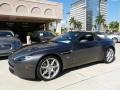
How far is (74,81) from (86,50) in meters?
1.36

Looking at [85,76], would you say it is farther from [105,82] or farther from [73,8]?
[73,8]

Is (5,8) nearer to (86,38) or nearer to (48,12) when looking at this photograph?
(48,12)

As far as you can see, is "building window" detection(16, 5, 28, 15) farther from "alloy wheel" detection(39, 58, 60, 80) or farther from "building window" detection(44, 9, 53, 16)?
"alloy wheel" detection(39, 58, 60, 80)

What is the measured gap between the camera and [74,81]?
4.48 metres

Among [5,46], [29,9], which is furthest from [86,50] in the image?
[29,9]

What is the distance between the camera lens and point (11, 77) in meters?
4.86

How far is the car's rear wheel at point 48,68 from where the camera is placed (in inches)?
174

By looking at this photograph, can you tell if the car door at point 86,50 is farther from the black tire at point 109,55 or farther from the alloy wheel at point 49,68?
the alloy wheel at point 49,68

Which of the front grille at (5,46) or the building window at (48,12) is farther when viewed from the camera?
the building window at (48,12)

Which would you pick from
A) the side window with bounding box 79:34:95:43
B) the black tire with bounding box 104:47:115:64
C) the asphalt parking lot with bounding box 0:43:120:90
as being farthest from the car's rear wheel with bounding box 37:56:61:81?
the black tire with bounding box 104:47:115:64

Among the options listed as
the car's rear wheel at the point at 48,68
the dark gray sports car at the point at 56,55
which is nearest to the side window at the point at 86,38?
the dark gray sports car at the point at 56,55

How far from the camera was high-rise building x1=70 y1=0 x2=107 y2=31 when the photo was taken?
105688 millimetres

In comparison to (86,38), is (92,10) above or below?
above

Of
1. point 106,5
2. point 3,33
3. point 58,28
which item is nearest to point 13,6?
point 58,28
